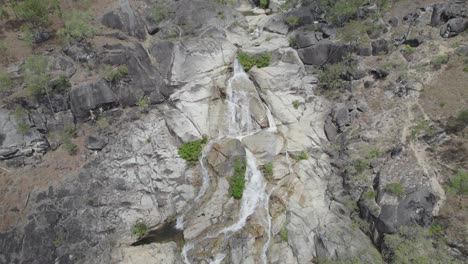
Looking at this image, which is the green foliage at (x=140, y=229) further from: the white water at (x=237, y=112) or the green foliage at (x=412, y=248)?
the green foliage at (x=412, y=248)

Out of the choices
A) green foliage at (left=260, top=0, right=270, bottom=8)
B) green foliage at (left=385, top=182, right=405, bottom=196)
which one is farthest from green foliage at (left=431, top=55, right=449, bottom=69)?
green foliage at (left=260, top=0, right=270, bottom=8)

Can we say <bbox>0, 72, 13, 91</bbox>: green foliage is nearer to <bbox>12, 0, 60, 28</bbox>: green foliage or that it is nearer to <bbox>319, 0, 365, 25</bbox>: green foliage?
<bbox>12, 0, 60, 28</bbox>: green foliage

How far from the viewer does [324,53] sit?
3177 centimetres

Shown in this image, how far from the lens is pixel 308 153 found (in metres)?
26.9

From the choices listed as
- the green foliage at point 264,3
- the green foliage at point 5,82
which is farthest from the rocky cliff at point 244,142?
the green foliage at point 264,3

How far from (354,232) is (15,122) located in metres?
27.3

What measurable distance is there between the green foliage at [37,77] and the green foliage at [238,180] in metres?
17.1

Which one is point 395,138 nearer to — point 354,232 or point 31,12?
point 354,232

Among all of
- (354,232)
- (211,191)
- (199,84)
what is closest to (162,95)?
(199,84)

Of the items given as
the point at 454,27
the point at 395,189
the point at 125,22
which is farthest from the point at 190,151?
the point at 454,27

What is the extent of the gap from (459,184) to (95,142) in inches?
1062

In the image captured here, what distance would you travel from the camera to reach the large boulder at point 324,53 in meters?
31.3

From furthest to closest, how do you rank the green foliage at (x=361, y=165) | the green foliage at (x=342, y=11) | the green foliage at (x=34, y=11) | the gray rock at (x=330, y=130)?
the green foliage at (x=342, y=11), the green foliage at (x=34, y=11), the gray rock at (x=330, y=130), the green foliage at (x=361, y=165)

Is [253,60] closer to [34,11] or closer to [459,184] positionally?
[459,184]
